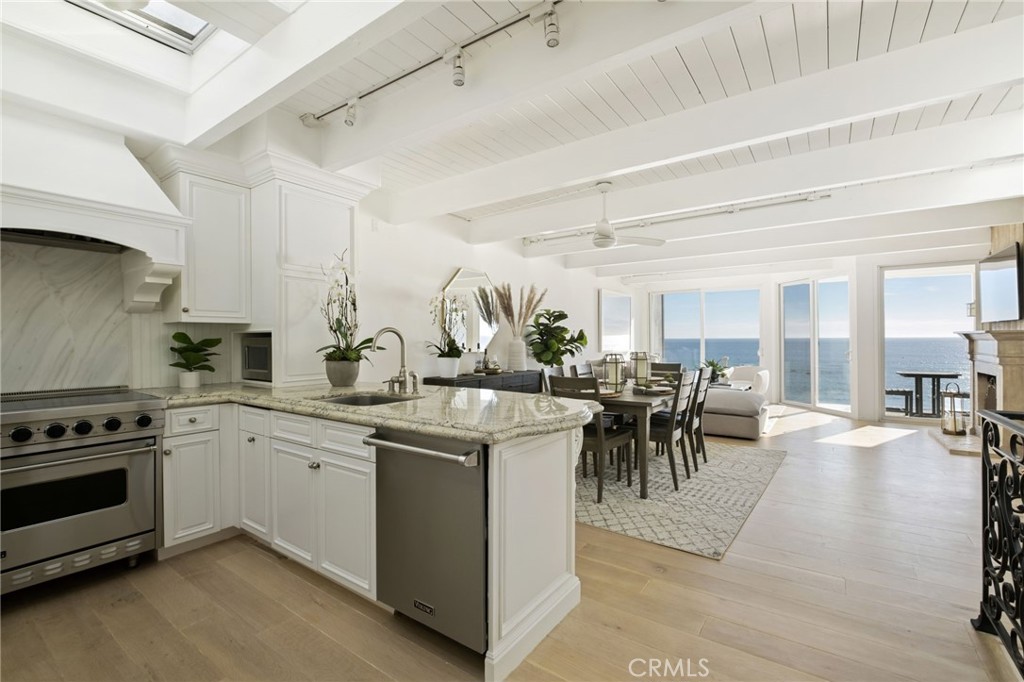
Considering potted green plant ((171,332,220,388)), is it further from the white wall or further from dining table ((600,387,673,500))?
dining table ((600,387,673,500))

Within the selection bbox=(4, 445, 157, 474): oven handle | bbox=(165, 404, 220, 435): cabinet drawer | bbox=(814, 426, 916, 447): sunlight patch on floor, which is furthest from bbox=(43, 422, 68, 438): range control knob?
bbox=(814, 426, 916, 447): sunlight patch on floor

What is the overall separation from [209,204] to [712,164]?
3901 mm

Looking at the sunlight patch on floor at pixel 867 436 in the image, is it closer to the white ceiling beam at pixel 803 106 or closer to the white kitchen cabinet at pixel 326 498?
the white ceiling beam at pixel 803 106

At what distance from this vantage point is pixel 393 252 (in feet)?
15.3

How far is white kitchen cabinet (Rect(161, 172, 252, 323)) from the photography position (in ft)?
9.64

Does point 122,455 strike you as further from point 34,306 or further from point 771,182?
point 771,182

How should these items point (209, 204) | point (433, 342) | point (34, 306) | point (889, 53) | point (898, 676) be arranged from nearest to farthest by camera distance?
point (898, 676) < point (889, 53) < point (34, 306) < point (209, 204) < point (433, 342)

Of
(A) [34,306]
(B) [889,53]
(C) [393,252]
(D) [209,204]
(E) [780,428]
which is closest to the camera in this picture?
(B) [889,53]

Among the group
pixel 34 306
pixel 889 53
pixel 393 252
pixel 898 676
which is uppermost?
pixel 889 53

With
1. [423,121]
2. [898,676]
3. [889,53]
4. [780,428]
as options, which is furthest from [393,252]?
[780,428]

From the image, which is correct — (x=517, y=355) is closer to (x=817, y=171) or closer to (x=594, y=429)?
(x=594, y=429)

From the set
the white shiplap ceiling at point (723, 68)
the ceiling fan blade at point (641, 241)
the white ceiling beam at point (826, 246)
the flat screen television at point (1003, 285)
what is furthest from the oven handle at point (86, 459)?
→ the flat screen television at point (1003, 285)

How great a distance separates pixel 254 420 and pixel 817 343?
8.69m

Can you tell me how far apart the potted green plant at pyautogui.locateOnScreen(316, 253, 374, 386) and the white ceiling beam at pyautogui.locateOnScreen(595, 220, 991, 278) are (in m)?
4.88
